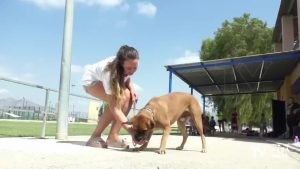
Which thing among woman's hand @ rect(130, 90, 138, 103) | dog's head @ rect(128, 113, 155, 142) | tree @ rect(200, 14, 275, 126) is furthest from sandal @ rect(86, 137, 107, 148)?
tree @ rect(200, 14, 275, 126)

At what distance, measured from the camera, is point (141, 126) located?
16.1ft

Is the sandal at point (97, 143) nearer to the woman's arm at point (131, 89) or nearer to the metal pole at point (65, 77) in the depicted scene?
the woman's arm at point (131, 89)

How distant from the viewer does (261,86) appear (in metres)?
26.0

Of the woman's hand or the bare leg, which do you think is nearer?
the bare leg

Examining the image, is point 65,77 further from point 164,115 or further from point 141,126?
point 141,126

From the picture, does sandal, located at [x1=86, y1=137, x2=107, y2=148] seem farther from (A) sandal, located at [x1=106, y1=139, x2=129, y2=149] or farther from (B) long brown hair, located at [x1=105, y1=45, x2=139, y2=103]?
(B) long brown hair, located at [x1=105, y1=45, x2=139, y2=103]

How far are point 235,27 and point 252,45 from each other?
298 cm

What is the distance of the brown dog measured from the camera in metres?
4.97

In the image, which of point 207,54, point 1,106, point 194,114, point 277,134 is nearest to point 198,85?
point 277,134

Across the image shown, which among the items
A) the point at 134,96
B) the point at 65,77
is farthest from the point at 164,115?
the point at 65,77

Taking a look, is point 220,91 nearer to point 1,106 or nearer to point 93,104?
point 93,104

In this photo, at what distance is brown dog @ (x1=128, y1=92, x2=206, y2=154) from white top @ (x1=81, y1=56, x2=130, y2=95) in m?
0.60

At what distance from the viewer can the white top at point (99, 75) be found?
5223 millimetres

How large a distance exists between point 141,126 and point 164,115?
2.18 feet
